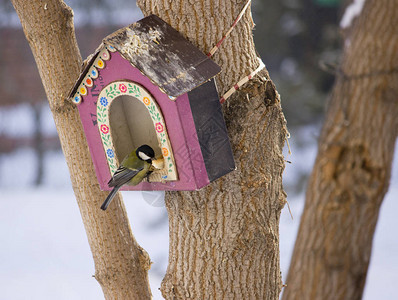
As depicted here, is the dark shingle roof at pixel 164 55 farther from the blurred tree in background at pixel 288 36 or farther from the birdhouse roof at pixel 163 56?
the blurred tree in background at pixel 288 36

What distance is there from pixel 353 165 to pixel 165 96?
538 mm

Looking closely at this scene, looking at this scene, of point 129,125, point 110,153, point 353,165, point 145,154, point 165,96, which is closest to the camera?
point 353,165

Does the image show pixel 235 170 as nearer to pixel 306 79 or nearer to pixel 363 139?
pixel 363 139

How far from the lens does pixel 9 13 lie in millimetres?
4332

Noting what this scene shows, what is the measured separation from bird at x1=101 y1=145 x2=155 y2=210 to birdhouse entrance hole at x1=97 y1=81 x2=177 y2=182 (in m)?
0.04

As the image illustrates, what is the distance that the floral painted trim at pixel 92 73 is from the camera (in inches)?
51.6

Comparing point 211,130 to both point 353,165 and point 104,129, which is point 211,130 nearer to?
point 104,129

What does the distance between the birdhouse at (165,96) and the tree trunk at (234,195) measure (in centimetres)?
7

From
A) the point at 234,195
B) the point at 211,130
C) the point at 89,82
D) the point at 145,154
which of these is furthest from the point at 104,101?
the point at 234,195

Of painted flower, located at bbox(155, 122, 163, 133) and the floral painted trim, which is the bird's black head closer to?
painted flower, located at bbox(155, 122, 163, 133)

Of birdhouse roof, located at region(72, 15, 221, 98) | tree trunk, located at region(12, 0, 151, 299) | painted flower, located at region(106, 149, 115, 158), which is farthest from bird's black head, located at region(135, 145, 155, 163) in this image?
tree trunk, located at region(12, 0, 151, 299)

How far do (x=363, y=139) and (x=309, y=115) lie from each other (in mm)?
3150

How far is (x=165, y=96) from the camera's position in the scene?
1.23 metres

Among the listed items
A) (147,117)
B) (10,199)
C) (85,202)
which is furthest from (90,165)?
(10,199)
